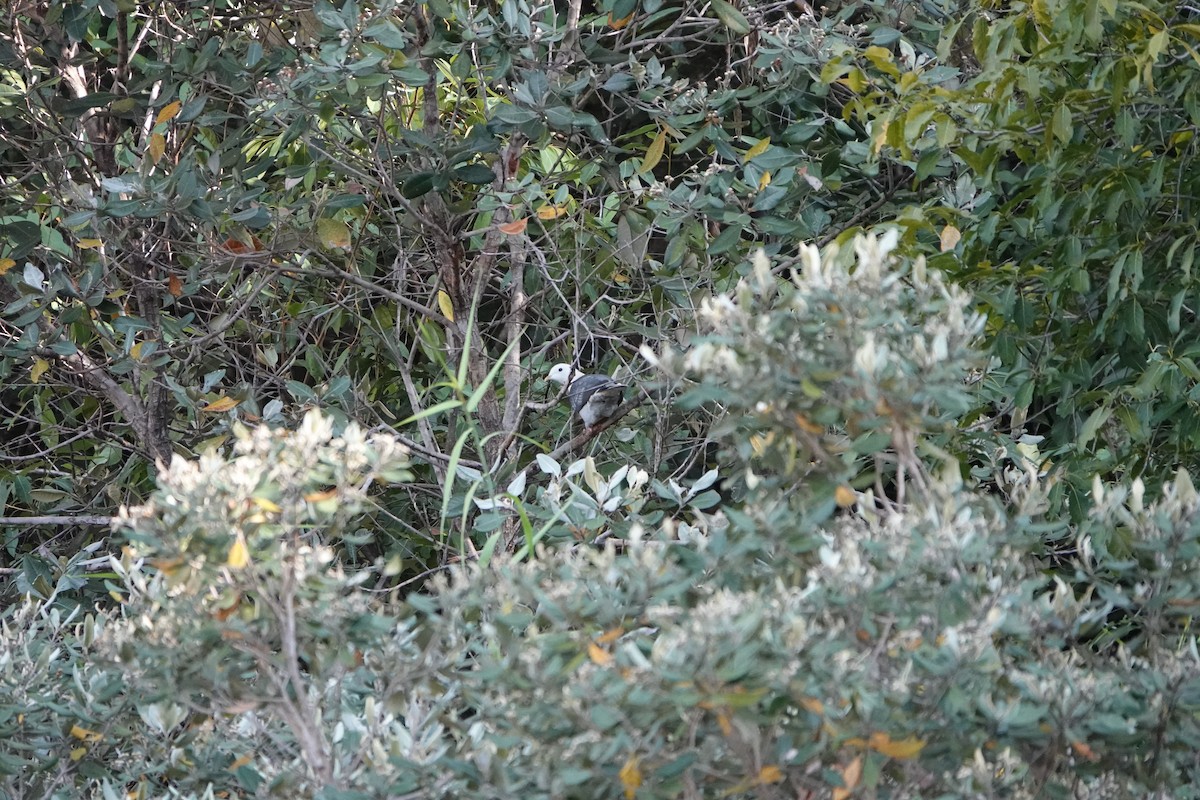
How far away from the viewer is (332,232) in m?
3.54

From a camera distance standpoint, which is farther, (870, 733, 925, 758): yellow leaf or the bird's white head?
the bird's white head

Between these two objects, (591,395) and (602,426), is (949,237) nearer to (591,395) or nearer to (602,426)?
(602,426)

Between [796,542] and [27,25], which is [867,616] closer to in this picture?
[796,542]

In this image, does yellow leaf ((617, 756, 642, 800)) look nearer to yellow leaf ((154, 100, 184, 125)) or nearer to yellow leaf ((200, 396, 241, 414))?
yellow leaf ((200, 396, 241, 414))

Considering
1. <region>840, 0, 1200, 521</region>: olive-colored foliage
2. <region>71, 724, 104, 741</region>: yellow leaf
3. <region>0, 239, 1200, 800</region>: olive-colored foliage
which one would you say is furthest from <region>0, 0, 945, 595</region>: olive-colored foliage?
<region>0, 239, 1200, 800</region>: olive-colored foliage

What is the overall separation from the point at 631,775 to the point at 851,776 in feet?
0.83

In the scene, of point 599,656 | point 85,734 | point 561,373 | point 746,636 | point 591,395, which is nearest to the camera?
point 746,636

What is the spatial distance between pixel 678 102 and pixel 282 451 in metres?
2.18

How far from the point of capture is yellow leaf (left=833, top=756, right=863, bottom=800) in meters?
1.46

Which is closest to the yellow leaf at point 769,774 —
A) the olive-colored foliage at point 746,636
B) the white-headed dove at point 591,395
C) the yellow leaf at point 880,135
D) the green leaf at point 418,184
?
the olive-colored foliage at point 746,636

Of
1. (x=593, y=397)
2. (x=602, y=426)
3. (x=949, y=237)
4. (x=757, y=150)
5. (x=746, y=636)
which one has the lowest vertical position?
(x=593, y=397)

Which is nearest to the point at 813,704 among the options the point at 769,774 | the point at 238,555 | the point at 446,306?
the point at 769,774

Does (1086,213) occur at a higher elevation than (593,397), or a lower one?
higher

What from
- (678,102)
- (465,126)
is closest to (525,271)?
(465,126)
